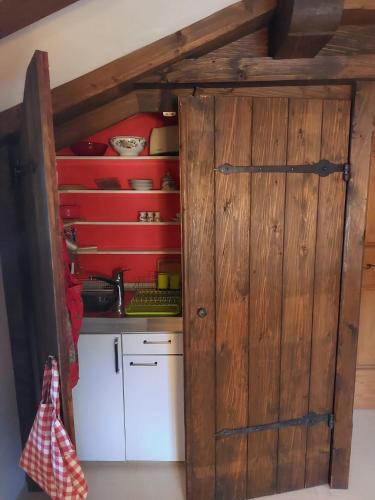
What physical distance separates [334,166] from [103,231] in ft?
4.81

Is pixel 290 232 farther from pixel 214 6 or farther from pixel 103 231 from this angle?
pixel 103 231

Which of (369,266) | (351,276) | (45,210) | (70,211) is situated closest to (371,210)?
(369,266)

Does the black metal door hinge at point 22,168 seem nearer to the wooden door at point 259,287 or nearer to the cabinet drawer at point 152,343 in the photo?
the wooden door at point 259,287

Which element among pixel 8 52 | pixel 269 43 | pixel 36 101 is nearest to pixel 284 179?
pixel 269 43

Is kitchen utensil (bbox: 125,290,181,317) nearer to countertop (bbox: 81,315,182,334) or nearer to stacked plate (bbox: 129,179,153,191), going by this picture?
countertop (bbox: 81,315,182,334)

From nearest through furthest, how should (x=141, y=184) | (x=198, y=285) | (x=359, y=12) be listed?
(x=359, y=12) → (x=198, y=285) → (x=141, y=184)

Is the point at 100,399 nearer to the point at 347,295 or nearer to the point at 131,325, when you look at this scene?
the point at 131,325

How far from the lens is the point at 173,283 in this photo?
2.37 meters

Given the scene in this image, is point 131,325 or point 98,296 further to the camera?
point 98,296

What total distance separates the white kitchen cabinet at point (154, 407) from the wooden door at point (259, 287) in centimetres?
24

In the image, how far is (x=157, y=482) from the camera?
80.3 inches

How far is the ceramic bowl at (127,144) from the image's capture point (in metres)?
2.17

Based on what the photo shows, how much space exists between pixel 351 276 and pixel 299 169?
1.90 ft

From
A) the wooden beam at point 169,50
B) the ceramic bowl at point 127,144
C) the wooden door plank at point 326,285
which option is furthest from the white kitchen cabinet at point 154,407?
the wooden beam at point 169,50
